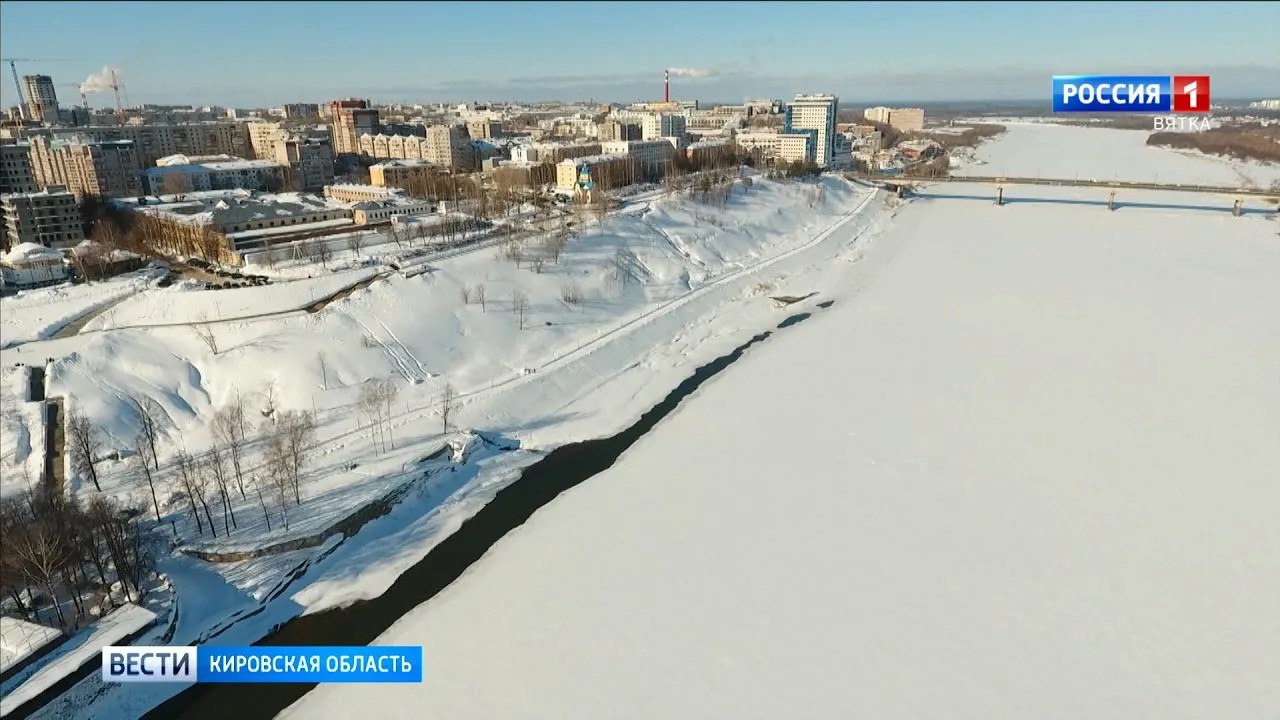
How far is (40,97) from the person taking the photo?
8994cm

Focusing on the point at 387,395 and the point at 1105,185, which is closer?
the point at 387,395

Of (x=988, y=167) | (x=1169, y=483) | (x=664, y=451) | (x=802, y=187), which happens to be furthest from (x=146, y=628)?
(x=988, y=167)

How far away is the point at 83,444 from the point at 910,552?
22172mm

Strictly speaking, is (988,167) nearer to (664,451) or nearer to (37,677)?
(664,451)

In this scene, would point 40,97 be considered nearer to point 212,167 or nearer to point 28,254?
point 212,167

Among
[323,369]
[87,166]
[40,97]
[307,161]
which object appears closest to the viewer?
[323,369]

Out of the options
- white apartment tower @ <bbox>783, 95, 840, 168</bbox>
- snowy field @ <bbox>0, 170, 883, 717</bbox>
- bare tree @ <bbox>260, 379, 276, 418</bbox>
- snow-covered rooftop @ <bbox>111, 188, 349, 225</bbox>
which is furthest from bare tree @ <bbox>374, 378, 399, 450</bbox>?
white apartment tower @ <bbox>783, 95, 840, 168</bbox>

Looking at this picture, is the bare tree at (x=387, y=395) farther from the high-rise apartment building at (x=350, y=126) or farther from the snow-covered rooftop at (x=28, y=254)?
the high-rise apartment building at (x=350, y=126)

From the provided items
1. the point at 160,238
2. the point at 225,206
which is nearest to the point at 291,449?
the point at 225,206

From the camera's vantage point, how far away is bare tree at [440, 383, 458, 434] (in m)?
22.8

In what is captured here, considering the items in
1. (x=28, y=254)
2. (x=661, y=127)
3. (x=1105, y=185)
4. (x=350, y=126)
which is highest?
(x=350, y=126)

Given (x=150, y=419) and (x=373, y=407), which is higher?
(x=150, y=419)

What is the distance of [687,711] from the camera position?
1237cm

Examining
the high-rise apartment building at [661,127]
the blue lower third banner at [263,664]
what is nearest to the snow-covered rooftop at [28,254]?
the blue lower third banner at [263,664]
